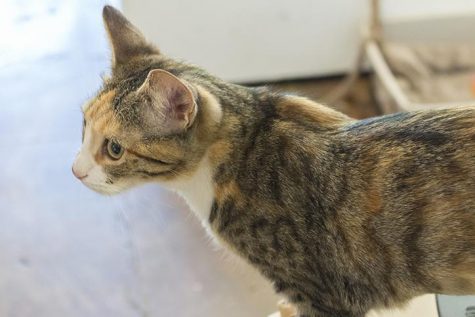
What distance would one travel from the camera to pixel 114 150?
98 cm

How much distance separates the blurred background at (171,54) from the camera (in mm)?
1617

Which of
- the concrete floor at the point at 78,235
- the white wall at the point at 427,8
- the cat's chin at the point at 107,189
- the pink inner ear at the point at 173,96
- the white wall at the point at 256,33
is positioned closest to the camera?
the pink inner ear at the point at 173,96

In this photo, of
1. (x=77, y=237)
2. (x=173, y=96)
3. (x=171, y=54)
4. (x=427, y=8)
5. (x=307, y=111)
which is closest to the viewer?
(x=173, y=96)

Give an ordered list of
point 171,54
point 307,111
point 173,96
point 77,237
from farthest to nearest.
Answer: point 171,54 → point 77,237 → point 307,111 → point 173,96

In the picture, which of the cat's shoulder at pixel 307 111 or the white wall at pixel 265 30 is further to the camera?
the white wall at pixel 265 30

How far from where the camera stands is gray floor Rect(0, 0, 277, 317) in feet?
5.20

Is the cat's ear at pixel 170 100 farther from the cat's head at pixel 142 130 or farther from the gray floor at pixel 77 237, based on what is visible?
the gray floor at pixel 77 237

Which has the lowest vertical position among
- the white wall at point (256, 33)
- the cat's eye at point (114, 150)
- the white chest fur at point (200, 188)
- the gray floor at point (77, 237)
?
the gray floor at point (77, 237)

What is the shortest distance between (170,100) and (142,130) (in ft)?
0.24

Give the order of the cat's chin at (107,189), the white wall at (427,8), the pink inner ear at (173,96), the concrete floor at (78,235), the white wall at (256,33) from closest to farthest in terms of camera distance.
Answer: the pink inner ear at (173,96)
the cat's chin at (107,189)
the concrete floor at (78,235)
the white wall at (256,33)
the white wall at (427,8)

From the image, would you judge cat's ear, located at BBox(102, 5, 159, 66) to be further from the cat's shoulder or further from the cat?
the cat's shoulder

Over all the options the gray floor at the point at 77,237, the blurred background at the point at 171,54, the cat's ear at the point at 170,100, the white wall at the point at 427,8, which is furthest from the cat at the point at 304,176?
the white wall at the point at 427,8

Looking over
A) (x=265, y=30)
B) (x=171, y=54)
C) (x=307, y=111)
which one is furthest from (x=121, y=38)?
(x=265, y=30)

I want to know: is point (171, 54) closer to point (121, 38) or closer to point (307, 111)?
point (121, 38)
